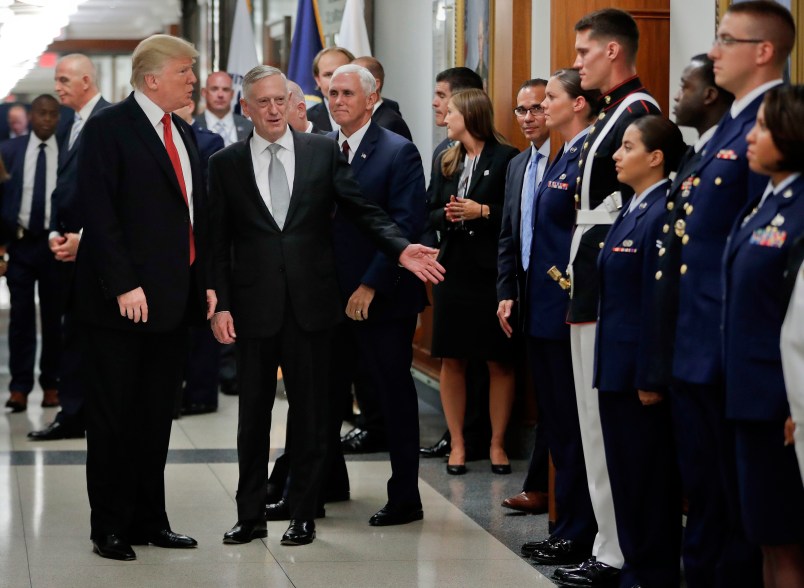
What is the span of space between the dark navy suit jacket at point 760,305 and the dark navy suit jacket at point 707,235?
18 cm

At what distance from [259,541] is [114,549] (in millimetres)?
500

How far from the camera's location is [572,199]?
14.0 feet

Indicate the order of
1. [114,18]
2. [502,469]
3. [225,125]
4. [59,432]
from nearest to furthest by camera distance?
[502,469], [59,432], [225,125], [114,18]

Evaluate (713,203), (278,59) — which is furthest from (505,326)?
(278,59)

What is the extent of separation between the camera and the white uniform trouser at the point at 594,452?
391 cm

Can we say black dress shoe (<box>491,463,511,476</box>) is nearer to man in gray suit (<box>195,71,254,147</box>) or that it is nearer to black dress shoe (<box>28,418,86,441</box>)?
black dress shoe (<box>28,418,86,441</box>)

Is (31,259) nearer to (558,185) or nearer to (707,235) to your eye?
(558,185)

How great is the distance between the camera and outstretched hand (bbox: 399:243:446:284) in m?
4.35

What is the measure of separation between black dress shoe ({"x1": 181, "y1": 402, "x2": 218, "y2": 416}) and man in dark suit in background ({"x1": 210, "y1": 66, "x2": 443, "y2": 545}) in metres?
2.99

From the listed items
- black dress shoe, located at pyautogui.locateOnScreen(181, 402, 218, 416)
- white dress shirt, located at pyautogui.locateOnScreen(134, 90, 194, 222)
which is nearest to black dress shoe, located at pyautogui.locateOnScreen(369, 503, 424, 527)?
white dress shirt, located at pyautogui.locateOnScreen(134, 90, 194, 222)

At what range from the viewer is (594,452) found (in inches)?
156

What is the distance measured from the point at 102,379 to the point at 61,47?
19.0m

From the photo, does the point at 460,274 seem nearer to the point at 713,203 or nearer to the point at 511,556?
the point at 511,556

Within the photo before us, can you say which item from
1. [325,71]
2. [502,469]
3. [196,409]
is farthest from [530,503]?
[196,409]
